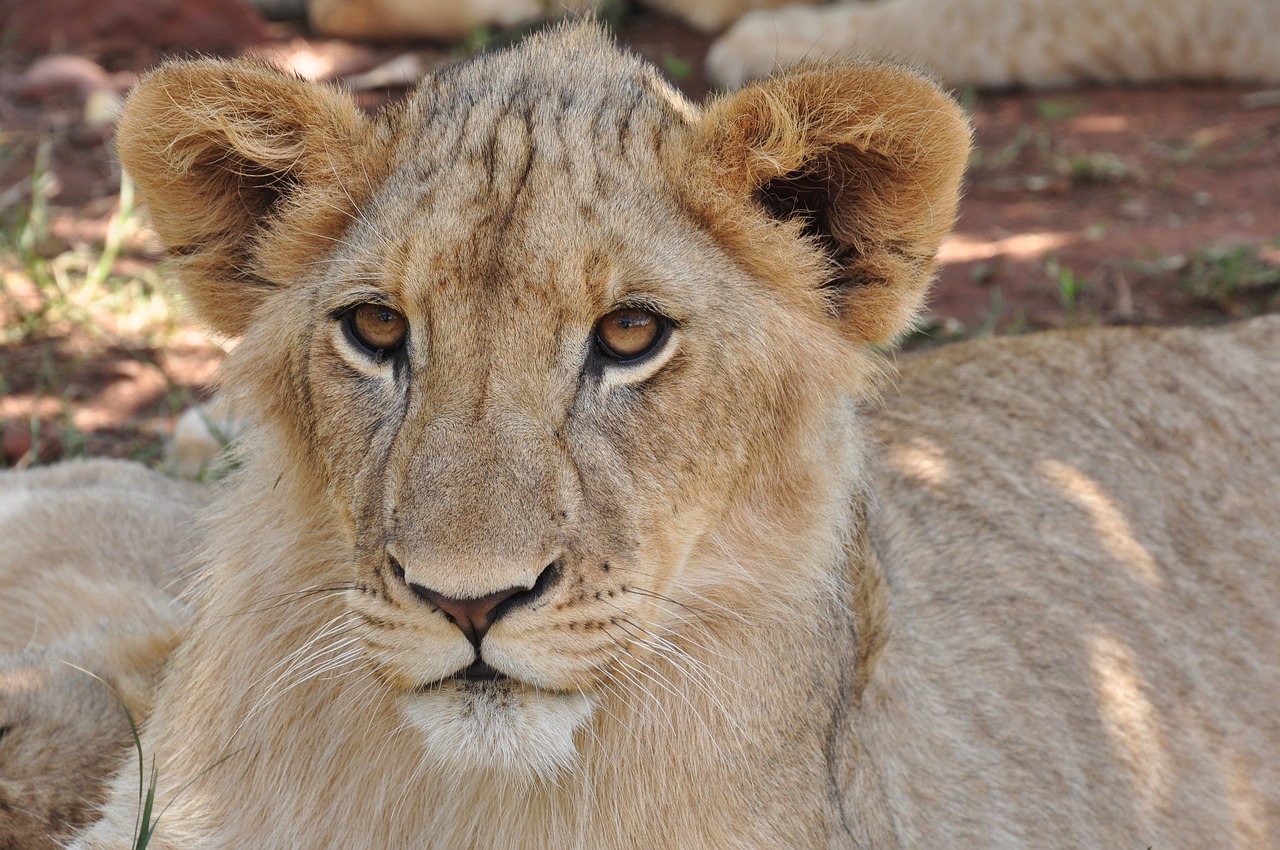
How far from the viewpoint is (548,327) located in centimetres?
246

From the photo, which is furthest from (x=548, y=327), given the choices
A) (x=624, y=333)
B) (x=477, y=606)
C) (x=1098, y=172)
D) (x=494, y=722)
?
(x=1098, y=172)

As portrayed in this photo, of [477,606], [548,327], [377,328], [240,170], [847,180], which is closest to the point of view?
[477,606]

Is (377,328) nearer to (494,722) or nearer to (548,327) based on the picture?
(548,327)

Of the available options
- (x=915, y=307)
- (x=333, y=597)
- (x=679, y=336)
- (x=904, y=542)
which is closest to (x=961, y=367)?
(x=904, y=542)

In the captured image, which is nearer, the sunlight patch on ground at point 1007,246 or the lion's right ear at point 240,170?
the lion's right ear at point 240,170

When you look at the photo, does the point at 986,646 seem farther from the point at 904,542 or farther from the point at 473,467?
the point at 473,467

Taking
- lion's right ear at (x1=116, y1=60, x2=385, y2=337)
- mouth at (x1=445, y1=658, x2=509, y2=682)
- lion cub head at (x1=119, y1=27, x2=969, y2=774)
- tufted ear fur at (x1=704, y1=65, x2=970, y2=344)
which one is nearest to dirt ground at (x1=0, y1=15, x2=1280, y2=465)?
lion's right ear at (x1=116, y1=60, x2=385, y2=337)

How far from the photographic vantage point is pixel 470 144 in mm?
2660

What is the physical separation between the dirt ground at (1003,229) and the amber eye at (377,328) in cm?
336

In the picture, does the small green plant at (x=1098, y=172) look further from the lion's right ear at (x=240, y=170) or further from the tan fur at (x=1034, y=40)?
the lion's right ear at (x=240, y=170)

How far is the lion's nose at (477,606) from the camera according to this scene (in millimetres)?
2199

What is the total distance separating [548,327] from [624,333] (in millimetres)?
143

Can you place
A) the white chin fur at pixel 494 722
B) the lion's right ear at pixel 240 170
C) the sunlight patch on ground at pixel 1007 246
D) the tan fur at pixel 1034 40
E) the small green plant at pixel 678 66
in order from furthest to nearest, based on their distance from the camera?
the small green plant at pixel 678 66
the tan fur at pixel 1034 40
the sunlight patch on ground at pixel 1007 246
the lion's right ear at pixel 240 170
the white chin fur at pixel 494 722

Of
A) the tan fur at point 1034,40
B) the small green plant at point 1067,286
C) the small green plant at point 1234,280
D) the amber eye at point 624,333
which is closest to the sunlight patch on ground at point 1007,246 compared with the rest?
the small green plant at point 1067,286
